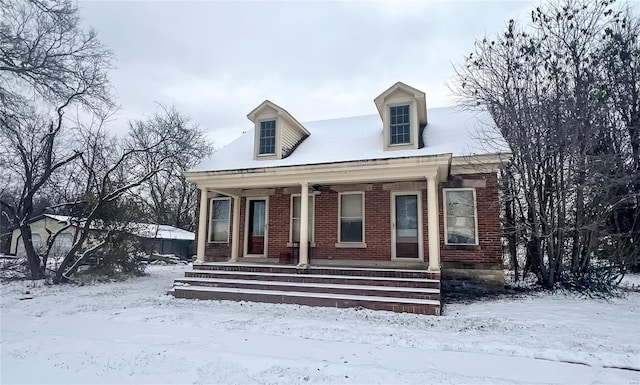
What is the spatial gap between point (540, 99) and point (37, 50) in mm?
13307

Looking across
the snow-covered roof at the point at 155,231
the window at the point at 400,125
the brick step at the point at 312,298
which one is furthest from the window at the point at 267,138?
the snow-covered roof at the point at 155,231

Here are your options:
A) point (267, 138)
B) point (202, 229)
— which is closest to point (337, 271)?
point (202, 229)

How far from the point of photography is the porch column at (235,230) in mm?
12234

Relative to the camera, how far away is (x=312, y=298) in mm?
8516

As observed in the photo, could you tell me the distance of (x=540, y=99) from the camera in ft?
34.9

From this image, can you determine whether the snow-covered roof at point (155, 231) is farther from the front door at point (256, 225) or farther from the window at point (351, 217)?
the window at point (351, 217)

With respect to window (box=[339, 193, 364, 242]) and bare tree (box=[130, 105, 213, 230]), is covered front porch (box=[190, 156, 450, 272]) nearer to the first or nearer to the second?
window (box=[339, 193, 364, 242])

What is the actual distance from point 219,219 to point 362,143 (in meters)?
5.67

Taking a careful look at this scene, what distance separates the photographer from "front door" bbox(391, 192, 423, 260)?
422 inches

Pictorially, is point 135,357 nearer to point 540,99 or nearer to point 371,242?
point 371,242

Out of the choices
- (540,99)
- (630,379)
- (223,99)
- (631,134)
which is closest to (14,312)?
(630,379)

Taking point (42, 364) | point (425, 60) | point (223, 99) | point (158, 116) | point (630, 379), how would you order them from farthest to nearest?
point (223, 99), point (158, 116), point (425, 60), point (42, 364), point (630, 379)

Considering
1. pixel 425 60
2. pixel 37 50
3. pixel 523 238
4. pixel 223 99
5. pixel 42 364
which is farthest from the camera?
pixel 223 99

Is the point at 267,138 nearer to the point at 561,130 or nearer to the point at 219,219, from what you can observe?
the point at 219,219
